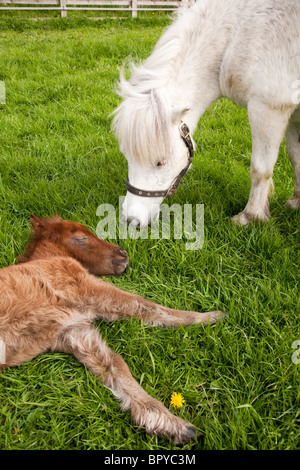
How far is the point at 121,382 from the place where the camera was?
201 centimetres

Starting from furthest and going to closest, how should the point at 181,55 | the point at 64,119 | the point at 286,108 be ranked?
the point at 64,119, the point at 181,55, the point at 286,108

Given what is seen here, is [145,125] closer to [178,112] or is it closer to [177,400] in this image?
[178,112]

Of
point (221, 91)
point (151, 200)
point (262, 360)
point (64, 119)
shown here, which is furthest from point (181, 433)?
point (64, 119)

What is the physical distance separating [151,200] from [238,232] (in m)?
0.78

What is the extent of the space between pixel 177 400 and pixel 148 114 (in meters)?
1.85

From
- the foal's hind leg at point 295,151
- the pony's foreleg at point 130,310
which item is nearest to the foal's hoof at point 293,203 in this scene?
the foal's hind leg at point 295,151

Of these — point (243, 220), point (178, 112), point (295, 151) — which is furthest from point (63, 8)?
point (243, 220)

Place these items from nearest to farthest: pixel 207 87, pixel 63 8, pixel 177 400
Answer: pixel 177 400, pixel 207 87, pixel 63 8

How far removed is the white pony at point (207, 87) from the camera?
271cm

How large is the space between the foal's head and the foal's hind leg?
1782 millimetres

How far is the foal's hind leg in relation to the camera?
3.40 m
